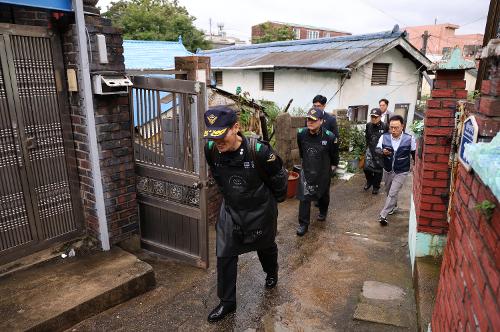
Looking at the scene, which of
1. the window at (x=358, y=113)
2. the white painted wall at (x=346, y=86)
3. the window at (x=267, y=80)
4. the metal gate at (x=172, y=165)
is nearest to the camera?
the metal gate at (x=172, y=165)

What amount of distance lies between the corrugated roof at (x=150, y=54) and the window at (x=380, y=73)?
6.69 meters

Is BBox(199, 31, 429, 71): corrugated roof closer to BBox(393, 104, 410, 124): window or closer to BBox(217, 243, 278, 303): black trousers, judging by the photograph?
BBox(393, 104, 410, 124): window

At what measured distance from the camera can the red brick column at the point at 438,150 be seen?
3.21m

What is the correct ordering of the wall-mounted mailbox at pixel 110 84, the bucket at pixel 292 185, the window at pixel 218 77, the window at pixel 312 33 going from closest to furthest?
the wall-mounted mailbox at pixel 110 84
the bucket at pixel 292 185
the window at pixel 218 77
the window at pixel 312 33

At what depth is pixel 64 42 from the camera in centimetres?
347

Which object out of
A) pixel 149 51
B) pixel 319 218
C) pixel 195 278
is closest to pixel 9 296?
pixel 195 278

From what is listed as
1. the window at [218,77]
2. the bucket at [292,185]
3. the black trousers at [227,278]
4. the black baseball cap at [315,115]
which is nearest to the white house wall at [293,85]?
the window at [218,77]

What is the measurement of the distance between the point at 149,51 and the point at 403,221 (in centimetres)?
970

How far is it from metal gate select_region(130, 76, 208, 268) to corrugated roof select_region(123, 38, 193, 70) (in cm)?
727

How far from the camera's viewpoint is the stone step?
285 centimetres

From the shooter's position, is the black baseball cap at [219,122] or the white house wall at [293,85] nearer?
the black baseball cap at [219,122]

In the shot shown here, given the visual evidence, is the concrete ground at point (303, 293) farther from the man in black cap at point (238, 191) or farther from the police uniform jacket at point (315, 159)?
the police uniform jacket at point (315, 159)

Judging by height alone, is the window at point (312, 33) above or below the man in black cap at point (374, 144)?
above

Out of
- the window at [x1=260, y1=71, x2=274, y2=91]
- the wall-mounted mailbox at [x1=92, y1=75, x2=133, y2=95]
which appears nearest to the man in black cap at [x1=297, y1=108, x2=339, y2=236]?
the wall-mounted mailbox at [x1=92, y1=75, x2=133, y2=95]
